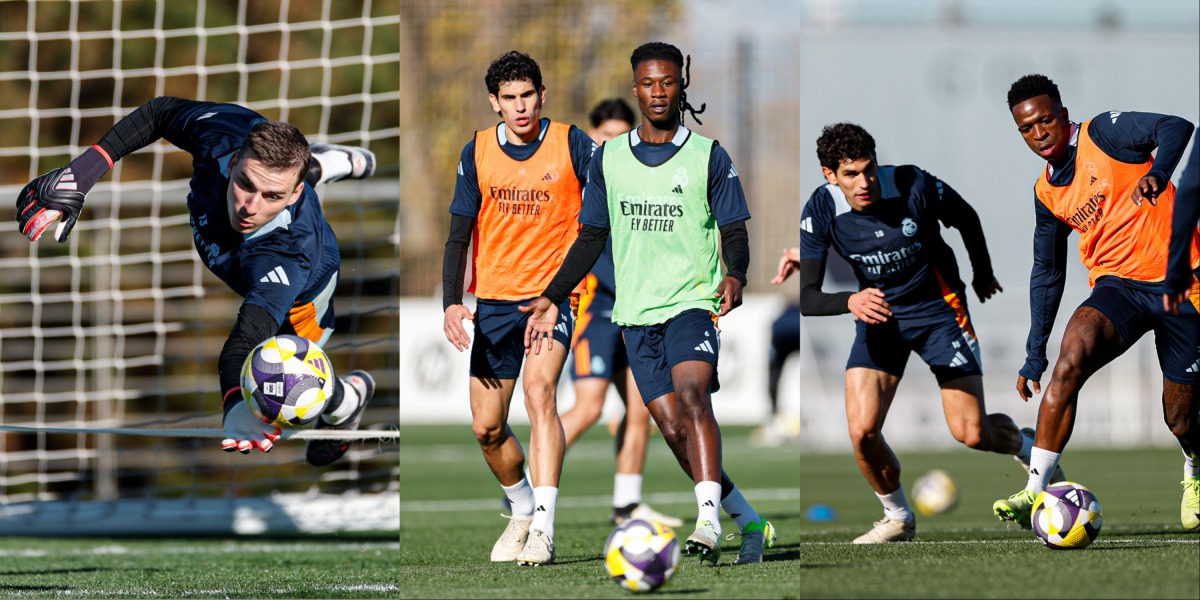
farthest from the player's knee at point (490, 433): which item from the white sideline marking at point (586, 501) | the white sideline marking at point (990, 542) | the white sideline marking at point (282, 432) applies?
the white sideline marking at point (586, 501)

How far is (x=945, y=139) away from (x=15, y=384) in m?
14.7

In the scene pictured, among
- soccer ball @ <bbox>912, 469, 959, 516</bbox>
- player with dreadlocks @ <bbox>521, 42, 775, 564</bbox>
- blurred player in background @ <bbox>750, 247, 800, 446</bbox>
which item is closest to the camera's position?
player with dreadlocks @ <bbox>521, 42, 775, 564</bbox>

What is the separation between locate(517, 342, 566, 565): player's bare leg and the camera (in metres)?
6.25

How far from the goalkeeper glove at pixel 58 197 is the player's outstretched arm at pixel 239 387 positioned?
0.94m

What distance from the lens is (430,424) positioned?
2066 cm

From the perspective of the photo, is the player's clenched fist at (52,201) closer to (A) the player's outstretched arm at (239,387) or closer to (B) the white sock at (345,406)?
(A) the player's outstretched arm at (239,387)

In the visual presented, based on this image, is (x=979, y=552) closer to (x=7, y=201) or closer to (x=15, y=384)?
(x=7, y=201)

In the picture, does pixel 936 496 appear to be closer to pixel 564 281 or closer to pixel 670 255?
pixel 670 255

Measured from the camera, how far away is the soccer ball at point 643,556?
527 cm

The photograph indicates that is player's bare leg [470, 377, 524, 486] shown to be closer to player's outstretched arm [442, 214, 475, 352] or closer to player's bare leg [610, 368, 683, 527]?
player's outstretched arm [442, 214, 475, 352]

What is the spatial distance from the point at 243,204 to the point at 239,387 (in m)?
0.95

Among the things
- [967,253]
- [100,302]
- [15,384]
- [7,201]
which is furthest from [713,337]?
[15,384]

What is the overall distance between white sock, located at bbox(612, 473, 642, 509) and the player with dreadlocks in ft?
7.48

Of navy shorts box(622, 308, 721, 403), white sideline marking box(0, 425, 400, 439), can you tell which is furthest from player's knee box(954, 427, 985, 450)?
white sideline marking box(0, 425, 400, 439)
